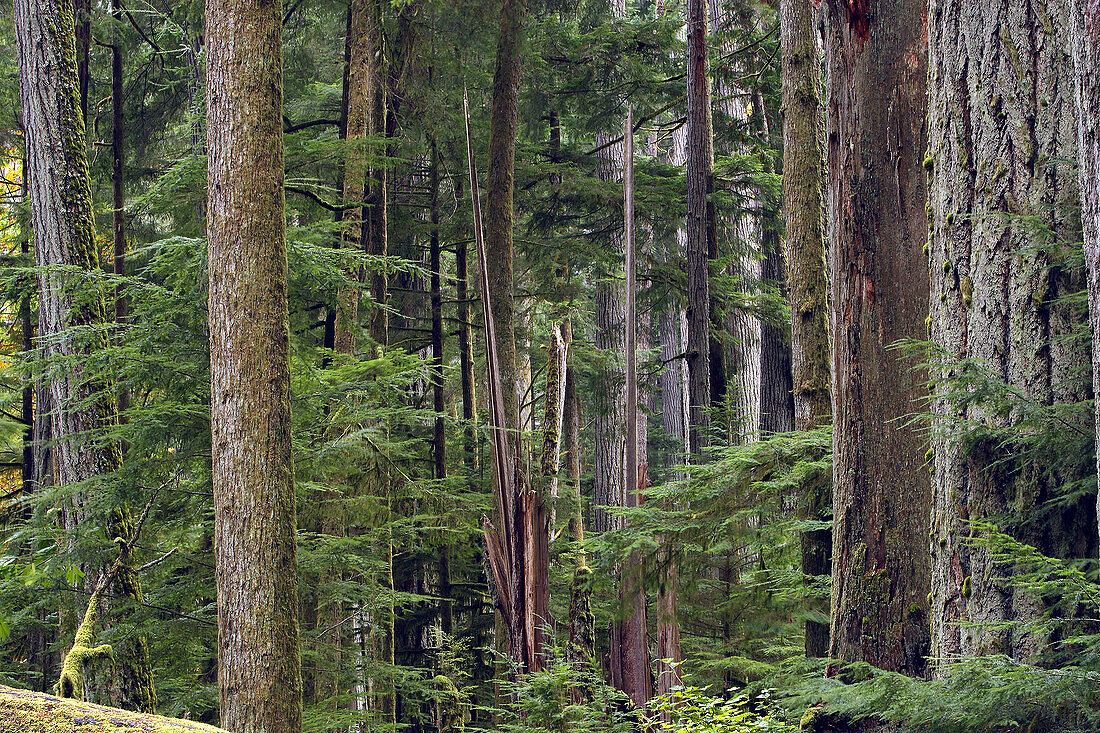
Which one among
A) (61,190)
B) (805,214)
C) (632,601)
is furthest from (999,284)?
(61,190)

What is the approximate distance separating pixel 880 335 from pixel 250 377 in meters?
4.28

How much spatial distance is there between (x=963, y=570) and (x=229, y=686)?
16.0 feet

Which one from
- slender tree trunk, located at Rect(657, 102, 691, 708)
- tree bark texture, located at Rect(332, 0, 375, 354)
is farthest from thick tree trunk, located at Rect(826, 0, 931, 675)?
tree bark texture, located at Rect(332, 0, 375, 354)

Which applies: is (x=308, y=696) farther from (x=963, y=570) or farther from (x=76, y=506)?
(x=963, y=570)

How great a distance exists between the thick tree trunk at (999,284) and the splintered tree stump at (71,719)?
2.51 metres

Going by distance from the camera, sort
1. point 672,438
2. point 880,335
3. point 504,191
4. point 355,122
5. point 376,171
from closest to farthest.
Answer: point 880,335, point 355,122, point 504,191, point 376,171, point 672,438

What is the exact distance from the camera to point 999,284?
3156mm

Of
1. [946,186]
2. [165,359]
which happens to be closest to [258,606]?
[165,359]

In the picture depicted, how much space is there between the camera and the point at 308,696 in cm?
954

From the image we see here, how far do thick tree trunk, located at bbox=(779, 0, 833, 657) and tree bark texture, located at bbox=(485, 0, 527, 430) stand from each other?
3630 mm

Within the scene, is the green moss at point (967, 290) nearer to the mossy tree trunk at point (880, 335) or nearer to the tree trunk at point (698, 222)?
the mossy tree trunk at point (880, 335)

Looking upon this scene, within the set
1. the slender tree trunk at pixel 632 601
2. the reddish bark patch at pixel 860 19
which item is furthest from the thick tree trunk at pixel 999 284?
the slender tree trunk at pixel 632 601

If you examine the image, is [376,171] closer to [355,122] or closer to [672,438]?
[355,122]

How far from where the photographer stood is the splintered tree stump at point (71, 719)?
1.72 m
